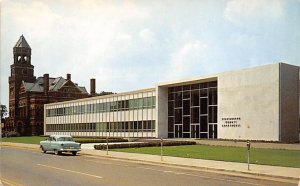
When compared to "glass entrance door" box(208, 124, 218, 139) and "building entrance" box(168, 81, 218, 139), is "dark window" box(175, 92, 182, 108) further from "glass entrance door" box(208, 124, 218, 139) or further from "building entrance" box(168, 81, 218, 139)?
"glass entrance door" box(208, 124, 218, 139)

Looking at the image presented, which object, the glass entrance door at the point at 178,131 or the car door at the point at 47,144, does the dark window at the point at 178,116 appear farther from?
the car door at the point at 47,144

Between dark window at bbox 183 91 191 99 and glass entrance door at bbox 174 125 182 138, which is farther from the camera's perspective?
glass entrance door at bbox 174 125 182 138

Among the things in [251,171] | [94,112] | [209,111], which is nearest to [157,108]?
[209,111]

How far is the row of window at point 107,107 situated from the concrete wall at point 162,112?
2045 mm

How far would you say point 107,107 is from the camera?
6875 cm

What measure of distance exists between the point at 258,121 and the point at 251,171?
24.1m

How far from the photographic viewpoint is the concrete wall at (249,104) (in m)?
37.9

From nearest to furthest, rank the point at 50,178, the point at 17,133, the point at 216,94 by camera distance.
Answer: the point at 50,178 → the point at 216,94 → the point at 17,133

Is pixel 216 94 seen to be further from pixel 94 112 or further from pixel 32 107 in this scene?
pixel 32 107

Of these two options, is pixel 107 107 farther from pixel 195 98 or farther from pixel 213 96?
pixel 213 96

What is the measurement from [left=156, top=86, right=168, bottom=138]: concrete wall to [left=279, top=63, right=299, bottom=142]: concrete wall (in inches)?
772

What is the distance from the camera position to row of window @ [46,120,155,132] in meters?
57.0

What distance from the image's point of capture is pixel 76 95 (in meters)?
103

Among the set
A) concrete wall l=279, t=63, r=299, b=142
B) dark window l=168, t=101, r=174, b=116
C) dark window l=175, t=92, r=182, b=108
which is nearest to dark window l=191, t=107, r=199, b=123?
dark window l=175, t=92, r=182, b=108
